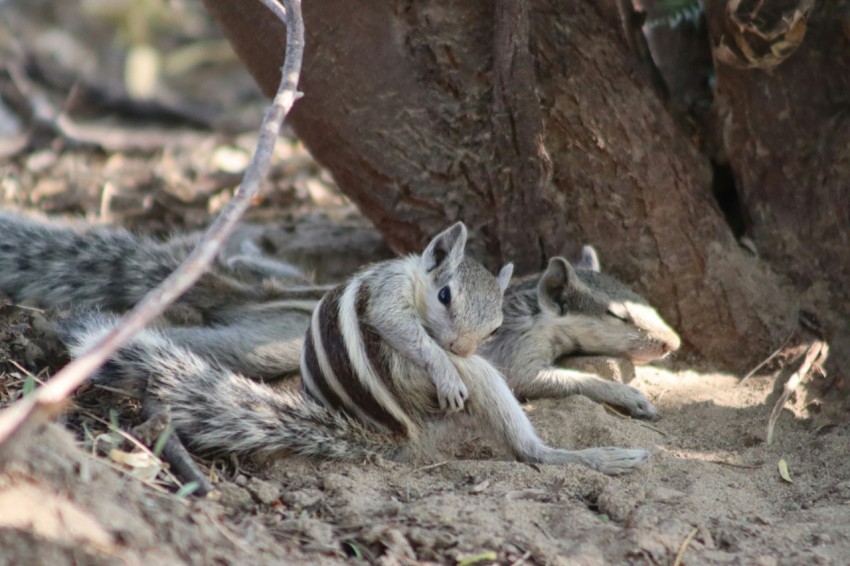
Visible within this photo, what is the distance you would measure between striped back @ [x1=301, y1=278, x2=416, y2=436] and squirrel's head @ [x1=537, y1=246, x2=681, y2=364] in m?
1.41

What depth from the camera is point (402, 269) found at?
4680mm

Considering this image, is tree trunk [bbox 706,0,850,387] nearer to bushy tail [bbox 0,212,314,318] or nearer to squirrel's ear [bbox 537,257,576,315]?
squirrel's ear [bbox 537,257,576,315]

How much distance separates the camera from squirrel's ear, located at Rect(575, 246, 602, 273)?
5.43 meters

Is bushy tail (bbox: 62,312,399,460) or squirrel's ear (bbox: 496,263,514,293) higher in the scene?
squirrel's ear (bbox: 496,263,514,293)

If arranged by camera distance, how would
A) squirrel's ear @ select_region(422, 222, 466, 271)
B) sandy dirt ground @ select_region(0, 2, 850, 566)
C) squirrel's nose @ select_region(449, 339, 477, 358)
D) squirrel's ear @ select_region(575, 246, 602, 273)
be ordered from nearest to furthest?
sandy dirt ground @ select_region(0, 2, 850, 566) → squirrel's nose @ select_region(449, 339, 477, 358) → squirrel's ear @ select_region(422, 222, 466, 271) → squirrel's ear @ select_region(575, 246, 602, 273)

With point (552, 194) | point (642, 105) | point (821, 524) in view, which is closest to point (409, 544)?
point (821, 524)

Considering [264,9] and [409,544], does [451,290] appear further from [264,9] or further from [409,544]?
[264,9]

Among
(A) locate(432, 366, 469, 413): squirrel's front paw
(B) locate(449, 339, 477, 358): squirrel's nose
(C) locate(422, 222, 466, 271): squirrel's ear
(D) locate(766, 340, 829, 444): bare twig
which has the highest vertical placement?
(C) locate(422, 222, 466, 271): squirrel's ear

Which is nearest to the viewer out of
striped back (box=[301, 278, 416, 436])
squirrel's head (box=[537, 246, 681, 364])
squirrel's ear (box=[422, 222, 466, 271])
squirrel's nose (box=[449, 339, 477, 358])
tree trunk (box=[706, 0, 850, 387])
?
striped back (box=[301, 278, 416, 436])

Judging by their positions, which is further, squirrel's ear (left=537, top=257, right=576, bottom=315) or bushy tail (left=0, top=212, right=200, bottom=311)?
bushy tail (left=0, top=212, right=200, bottom=311)

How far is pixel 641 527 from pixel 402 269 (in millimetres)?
1747

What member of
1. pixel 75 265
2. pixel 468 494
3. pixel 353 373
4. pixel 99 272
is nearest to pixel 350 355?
pixel 353 373

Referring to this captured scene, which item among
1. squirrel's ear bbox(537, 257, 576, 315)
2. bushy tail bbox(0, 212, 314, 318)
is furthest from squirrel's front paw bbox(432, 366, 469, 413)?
bushy tail bbox(0, 212, 314, 318)

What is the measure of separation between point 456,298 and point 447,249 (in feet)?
1.06
